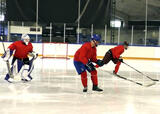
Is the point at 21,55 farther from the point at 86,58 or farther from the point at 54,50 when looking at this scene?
the point at 54,50

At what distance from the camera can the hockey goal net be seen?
1585 cm

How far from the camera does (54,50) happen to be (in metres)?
15.9

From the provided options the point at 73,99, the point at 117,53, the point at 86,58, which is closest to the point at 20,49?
the point at 86,58

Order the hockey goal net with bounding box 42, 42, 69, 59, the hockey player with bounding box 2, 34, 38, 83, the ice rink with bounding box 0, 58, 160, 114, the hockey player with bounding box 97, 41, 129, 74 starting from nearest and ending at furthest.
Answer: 1. the ice rink with bounding box 0, 58, 160, 114
2. the hockey player with bounding box 2, 34, 38, 83
3. the hockey player with bounding box 97, 41, 129, 74
4. the hockey goal net with bounding box 42, 42, 69, 59

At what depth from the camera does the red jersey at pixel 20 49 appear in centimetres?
657

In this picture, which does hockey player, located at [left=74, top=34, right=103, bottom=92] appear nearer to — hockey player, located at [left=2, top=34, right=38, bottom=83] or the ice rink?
the ice rink

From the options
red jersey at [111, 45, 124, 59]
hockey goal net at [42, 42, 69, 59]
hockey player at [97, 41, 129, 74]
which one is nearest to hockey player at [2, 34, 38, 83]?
hockey player at [97, 41, 129, 74]

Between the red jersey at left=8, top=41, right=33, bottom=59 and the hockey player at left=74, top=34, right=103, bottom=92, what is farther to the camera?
the red jersey at left=8, top=41, right=33, bottom=59

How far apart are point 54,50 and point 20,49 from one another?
9255 millimetres

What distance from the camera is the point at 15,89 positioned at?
5.82 meters

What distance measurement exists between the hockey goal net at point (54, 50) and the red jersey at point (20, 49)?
9.05 metres

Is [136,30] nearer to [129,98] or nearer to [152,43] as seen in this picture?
[152,43]

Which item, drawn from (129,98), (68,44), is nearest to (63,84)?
(129,98)

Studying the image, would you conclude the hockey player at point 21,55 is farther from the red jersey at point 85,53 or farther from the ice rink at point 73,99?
the red jersey at point 85,53
